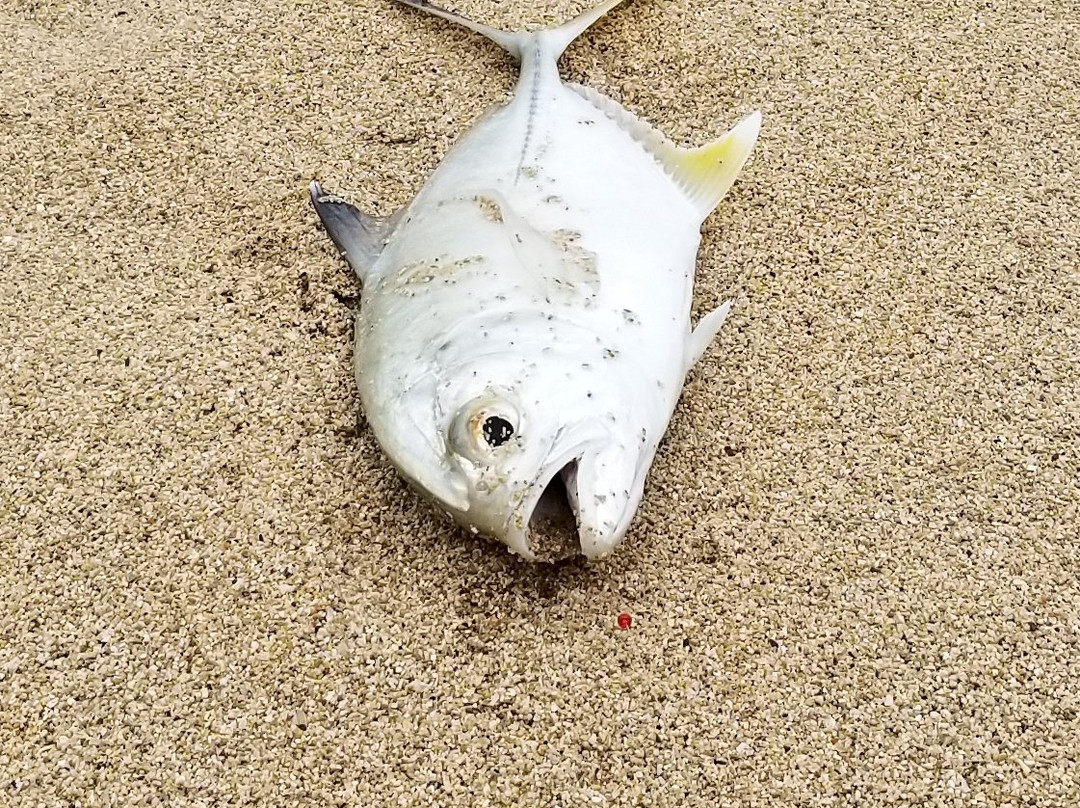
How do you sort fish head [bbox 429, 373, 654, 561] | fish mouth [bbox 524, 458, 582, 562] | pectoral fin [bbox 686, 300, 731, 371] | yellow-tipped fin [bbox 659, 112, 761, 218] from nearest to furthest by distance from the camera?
1. fish head [bbox 429, 373, 654, 561]
2. fish mouth [bbox 524, 458, 582, 562]
3. pectoral fin [bbox 686, 300, 731, 371]
4. yellow-tipped fin [bbox 659, 112, 761, 218]

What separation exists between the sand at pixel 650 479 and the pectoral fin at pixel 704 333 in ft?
0.39

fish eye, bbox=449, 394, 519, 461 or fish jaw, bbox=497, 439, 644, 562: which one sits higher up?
fish eye, bbox=449, 394, 519, 461

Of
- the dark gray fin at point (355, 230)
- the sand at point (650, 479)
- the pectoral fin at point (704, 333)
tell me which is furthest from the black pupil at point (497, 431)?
the dark gray fin at point (355, 230)

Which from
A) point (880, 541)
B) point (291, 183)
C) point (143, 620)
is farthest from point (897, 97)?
point (143, 620)

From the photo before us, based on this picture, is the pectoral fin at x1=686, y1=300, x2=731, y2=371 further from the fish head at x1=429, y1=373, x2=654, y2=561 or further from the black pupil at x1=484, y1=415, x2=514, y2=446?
the black pupil at x1=484, y1=415, x2=514, y2=446

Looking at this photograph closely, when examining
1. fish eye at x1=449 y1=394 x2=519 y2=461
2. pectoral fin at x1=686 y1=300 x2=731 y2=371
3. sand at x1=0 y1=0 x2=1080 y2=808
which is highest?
fish eye at x1=449 y1=394 x2=519 y2=461

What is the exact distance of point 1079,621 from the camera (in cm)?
200

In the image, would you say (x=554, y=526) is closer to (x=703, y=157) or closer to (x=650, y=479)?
(x=650, y=479)

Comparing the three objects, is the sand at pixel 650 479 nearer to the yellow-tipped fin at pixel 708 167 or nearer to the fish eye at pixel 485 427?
the yellow-tipped fin at pixel 708 167

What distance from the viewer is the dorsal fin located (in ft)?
8.66

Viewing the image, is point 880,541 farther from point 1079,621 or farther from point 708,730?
point 708,730

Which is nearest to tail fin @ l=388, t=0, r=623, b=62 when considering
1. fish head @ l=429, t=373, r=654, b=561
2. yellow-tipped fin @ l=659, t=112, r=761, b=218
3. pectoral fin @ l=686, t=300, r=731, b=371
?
yellow-tipped fin @ l=659, t=112, r=761, b=218

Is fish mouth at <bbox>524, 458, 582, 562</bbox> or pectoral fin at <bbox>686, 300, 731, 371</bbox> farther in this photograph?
pectoral fin at <bbox>686, 300, 731, 371</bbox>

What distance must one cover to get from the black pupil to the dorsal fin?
3.49 ft
